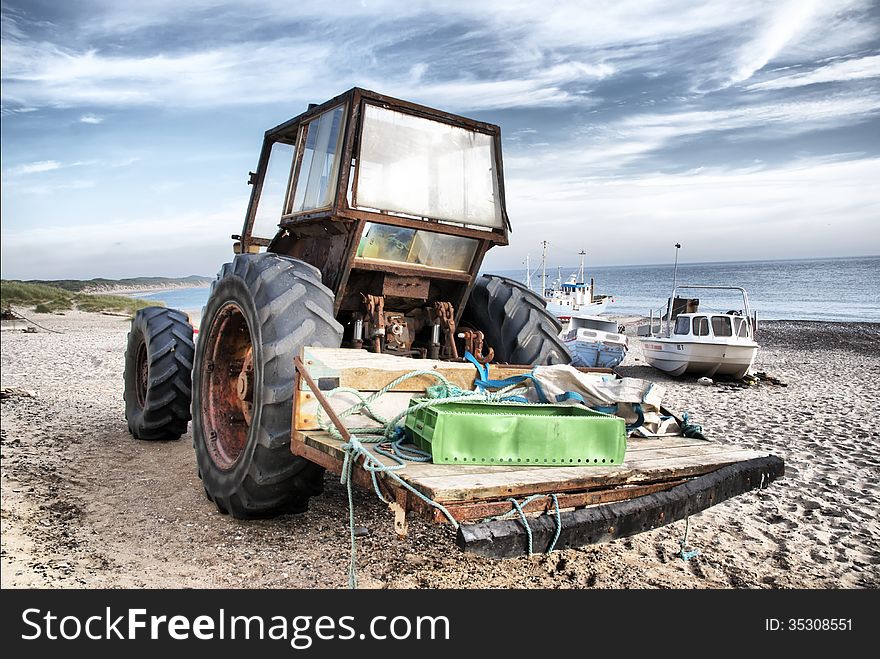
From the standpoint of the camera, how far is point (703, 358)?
13961 mm

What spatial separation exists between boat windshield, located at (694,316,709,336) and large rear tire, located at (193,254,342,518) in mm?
12373

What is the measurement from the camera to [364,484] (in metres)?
2.35

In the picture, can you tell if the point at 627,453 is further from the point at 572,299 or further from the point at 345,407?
the point at 572,299

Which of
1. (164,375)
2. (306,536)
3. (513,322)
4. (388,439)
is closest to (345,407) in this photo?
(388,439)

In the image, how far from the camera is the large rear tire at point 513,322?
15.7 ft

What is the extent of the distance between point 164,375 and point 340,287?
2.06 m

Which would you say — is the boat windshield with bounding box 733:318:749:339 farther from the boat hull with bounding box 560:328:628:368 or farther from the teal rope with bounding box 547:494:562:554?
the teal rope with bounding box 547:494:562:554

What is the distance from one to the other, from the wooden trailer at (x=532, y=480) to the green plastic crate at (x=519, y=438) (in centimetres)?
4

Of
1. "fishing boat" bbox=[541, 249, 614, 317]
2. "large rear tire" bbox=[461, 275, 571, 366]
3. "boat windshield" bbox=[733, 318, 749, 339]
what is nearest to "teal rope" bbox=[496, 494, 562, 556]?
"large rear tire" bbox=[461, 275, 571, 366]

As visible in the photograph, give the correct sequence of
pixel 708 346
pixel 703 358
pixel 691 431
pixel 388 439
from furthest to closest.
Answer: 1. pixel 703 358
2. pixel 708 346
3. pixel 691 431
4. pixel 388 439

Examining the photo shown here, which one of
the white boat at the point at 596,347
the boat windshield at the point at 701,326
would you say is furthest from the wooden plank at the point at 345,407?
the boat windshield at the point at 701,326

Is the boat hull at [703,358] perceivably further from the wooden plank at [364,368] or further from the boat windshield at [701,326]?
the wooden plank at [364,368]

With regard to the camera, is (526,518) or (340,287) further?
(340,287)

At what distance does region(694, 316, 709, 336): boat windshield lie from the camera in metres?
14.4
